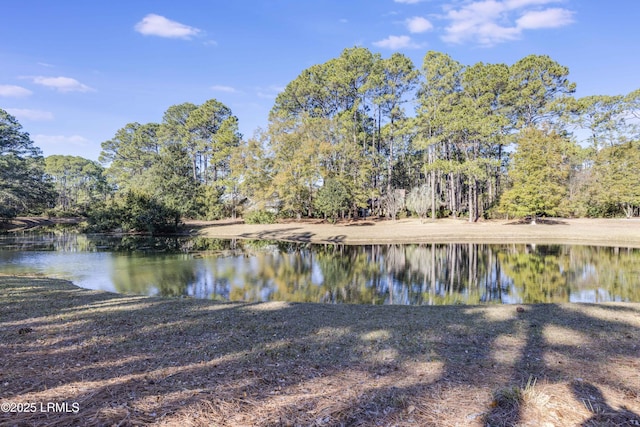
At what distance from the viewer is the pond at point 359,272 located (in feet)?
36.4

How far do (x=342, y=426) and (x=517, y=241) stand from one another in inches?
1110

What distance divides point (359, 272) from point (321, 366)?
11.6 metres

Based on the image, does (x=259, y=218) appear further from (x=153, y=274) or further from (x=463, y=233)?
(x=153, y=274)

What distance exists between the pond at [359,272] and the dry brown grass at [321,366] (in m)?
4.11

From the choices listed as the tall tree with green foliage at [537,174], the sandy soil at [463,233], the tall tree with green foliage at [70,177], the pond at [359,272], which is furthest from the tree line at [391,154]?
the tall tree with green foliage at [70,177]

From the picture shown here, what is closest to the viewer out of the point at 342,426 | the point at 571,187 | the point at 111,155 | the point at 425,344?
the point at 342,426

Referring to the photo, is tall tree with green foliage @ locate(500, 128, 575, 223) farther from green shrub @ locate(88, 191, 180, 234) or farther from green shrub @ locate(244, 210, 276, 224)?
green shrub @ locate(88, 191, 180, 234)

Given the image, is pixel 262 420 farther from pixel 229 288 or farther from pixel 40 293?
pixel 229 288

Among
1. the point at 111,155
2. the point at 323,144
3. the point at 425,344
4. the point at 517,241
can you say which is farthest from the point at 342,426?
the point at 111,155

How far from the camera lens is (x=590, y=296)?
10477mm

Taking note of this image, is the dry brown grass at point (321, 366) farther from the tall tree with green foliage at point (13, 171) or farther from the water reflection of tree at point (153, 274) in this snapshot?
the tall tree with green foliage at point (13, 171)

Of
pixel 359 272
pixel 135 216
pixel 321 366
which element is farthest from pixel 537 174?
pixel 135 216

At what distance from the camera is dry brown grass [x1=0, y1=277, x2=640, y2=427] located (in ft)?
8.96

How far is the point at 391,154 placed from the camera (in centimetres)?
4241
